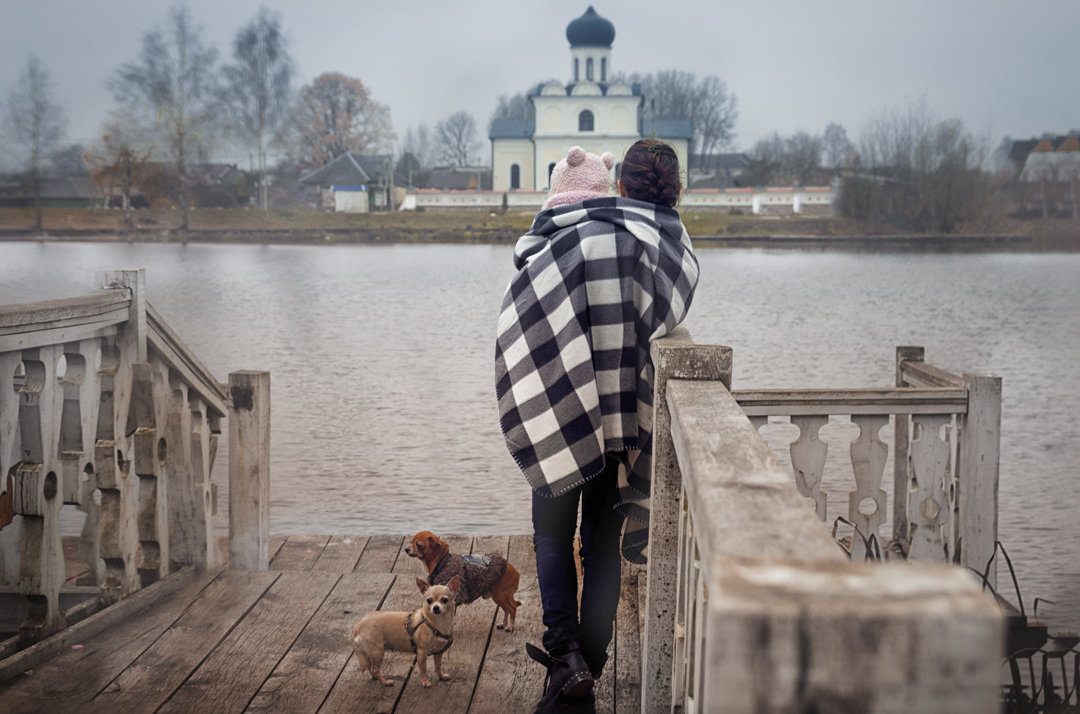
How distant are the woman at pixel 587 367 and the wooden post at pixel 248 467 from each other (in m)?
1.87

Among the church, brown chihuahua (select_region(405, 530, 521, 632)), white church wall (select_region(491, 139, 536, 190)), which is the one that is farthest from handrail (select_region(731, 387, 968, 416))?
white church wall (select_region(491, 139, 536, 190))

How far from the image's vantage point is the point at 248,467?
4188 mm

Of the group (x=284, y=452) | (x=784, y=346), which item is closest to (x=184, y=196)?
(x=784, y=346)

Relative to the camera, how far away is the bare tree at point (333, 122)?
2795 inches

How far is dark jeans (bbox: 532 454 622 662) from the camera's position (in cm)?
262

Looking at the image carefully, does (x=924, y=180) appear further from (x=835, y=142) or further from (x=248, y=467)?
(x=248, y=467)

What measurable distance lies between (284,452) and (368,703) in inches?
387

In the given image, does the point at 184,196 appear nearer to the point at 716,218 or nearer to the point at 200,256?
the point at 200,256

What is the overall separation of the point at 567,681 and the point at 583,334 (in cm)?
86

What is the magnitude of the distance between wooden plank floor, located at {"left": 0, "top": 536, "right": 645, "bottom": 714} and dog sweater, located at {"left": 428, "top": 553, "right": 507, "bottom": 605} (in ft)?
0.62

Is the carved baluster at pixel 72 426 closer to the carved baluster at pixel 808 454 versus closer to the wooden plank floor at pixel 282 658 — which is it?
the wooden plank floor at pixel 282 658

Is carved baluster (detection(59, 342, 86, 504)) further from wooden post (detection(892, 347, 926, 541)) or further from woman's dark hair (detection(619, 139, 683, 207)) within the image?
wooden post (detection(892, 347, 926, 541))

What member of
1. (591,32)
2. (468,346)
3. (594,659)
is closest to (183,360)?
(594,659)

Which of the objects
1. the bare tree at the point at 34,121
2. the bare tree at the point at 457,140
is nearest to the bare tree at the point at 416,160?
the bare tree at the point at 457,140
